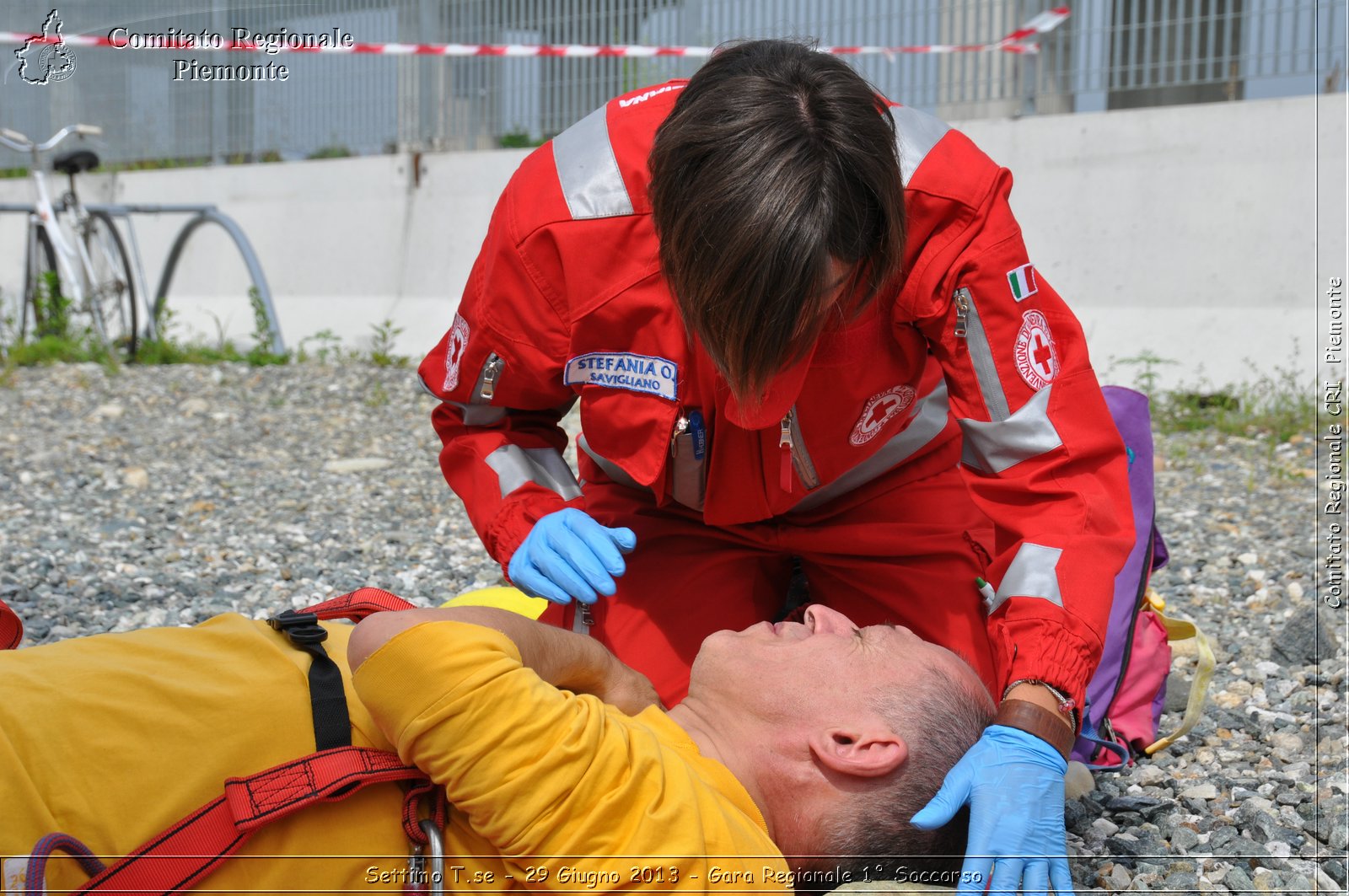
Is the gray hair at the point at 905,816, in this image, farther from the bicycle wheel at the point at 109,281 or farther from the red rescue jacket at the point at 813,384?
the bicycle wheel at the point at 109,281

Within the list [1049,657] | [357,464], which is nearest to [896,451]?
[1049,657]

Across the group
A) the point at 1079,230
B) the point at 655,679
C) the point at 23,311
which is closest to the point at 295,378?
the point at 23,311

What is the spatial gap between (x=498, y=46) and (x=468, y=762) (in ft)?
26.8

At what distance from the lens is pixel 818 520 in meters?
2.69

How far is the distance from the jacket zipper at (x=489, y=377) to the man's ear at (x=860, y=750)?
3.49 ft

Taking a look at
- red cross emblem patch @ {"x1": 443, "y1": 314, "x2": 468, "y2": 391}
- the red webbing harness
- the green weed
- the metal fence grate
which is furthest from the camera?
the green weed

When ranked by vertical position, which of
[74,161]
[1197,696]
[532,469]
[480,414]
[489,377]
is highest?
[74,161]

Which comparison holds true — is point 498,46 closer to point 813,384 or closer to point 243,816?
point 813,384

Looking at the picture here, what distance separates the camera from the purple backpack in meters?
2.48

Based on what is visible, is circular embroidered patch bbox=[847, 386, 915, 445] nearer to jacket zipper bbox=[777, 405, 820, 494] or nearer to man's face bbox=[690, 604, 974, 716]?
jacket zipper bbox=[777, 405, 820, 494]

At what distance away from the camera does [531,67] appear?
8.80 meters

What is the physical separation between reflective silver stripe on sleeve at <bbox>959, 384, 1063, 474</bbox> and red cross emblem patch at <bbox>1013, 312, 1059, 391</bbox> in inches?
1.0

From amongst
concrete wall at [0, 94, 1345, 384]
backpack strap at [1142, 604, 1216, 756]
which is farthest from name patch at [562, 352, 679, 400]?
concrete wall at [0, 94, 1345, 384]

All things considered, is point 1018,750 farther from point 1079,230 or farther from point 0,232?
point 0,232
